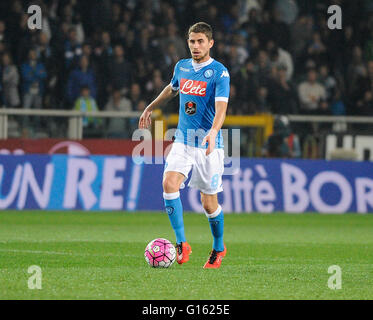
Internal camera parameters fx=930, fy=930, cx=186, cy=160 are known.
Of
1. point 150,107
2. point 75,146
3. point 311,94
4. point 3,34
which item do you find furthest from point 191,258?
point 311,94

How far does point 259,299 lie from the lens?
6836 mm

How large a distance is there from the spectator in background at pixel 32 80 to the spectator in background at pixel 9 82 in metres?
0.16

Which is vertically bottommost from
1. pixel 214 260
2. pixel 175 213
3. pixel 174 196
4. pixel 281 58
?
pixel 214 260

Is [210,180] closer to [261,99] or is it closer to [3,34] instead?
[3,34]

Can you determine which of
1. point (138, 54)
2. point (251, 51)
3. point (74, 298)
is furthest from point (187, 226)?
point (74, 298)

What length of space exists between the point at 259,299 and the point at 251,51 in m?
14.1

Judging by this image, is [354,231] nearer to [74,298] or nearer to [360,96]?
[360,96]

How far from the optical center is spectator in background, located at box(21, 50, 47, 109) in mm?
17703

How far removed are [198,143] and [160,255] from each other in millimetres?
1185

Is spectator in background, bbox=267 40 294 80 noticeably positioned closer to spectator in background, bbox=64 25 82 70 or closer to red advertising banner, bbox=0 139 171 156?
red advertising banner, bbox=0 139 171 156

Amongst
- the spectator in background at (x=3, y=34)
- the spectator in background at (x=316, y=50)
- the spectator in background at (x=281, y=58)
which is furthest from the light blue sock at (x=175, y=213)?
the spectator in background at (x=316, y=50)

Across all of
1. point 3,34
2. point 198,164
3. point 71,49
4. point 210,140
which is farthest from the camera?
point 71,49

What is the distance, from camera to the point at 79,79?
58.9ft
